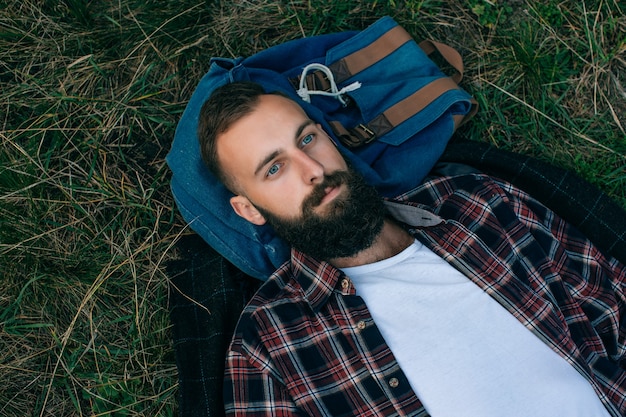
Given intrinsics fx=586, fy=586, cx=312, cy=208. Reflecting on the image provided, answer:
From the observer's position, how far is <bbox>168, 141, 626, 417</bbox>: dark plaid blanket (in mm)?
3328

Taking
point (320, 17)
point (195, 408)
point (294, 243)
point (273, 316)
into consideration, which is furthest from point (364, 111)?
point (195, 408)

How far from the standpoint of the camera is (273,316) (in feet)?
10.4

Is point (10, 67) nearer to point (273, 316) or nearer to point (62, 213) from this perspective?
point (62, 213)

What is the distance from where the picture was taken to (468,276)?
324cm

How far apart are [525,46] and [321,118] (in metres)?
1.52

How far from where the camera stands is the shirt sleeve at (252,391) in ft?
9.99

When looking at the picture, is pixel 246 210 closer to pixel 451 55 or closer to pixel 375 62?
pixel 375 62

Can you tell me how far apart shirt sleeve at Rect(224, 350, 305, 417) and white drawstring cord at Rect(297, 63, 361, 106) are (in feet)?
5.48

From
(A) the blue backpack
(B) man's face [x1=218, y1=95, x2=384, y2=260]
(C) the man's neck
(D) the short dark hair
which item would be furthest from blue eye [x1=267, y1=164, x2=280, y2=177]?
(C) the man's neck

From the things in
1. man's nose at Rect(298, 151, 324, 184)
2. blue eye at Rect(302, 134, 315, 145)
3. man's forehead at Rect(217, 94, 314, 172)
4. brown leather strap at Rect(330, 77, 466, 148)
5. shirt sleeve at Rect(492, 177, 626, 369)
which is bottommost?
shirt sleeve at Rect(492, 177, 626, 369)

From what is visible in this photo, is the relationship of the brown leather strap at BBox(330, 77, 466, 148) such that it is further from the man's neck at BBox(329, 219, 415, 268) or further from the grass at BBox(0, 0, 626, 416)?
the man's neck at BBox(329, 219, 415, 268)

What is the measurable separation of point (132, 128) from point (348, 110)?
1.47 meters

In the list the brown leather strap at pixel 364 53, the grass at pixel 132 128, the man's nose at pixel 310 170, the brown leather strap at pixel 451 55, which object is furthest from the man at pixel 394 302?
the brown leather strap at pixel 451 55

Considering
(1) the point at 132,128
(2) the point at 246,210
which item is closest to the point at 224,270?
(2) the point at 246,210
